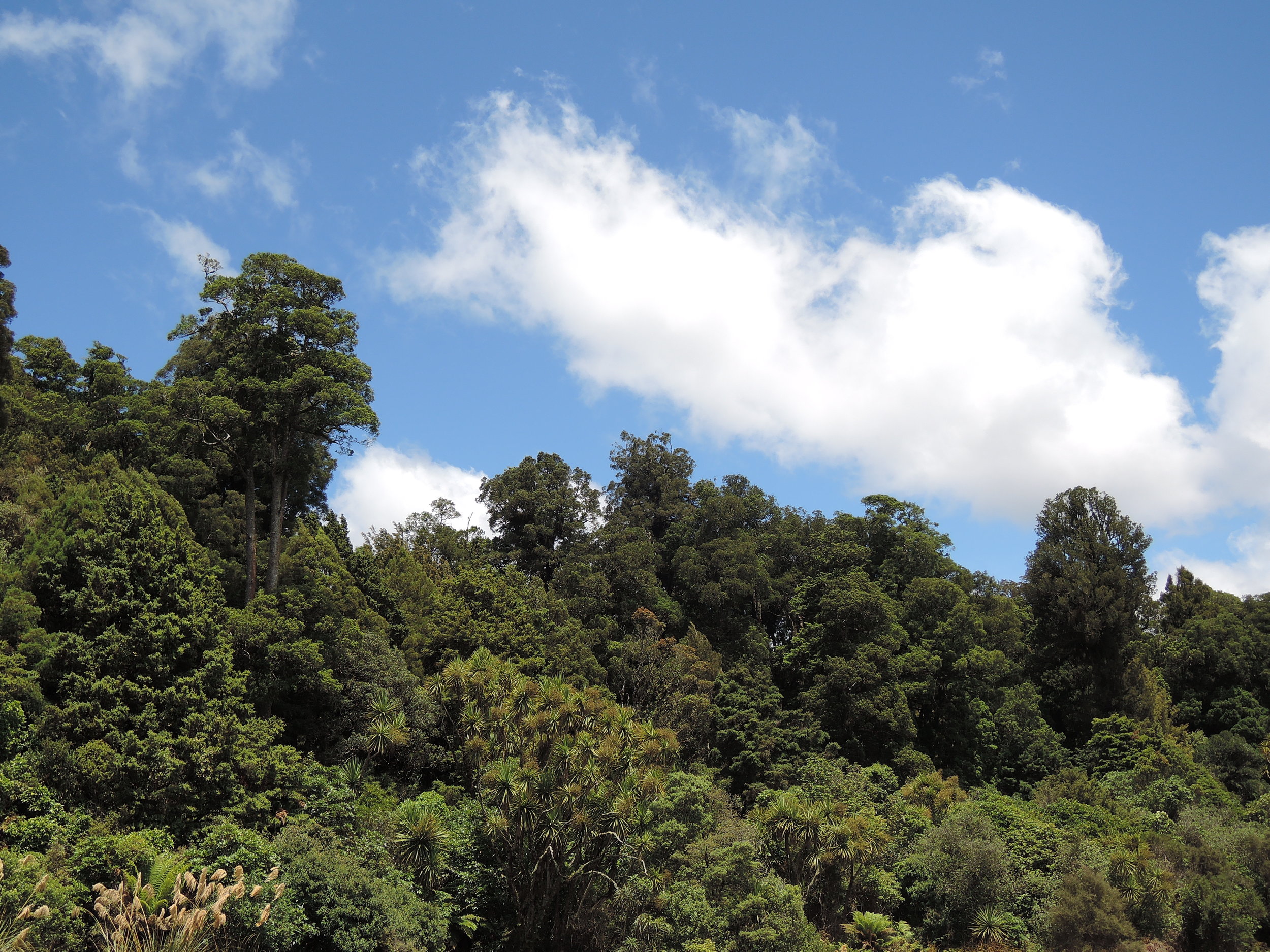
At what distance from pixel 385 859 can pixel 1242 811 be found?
30.5m

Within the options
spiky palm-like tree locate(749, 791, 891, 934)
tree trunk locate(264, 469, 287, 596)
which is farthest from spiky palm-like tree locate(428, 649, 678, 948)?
tree trunk locate(264, 469, 287, 596)

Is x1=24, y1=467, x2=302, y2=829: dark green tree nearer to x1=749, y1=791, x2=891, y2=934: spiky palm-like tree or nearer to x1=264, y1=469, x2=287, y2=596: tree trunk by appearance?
x1=264, y1=469, x2=287, y2=596: tree trunk

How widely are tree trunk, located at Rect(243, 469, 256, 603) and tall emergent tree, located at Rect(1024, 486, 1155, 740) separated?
1386 inches

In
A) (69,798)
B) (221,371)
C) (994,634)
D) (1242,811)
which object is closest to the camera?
(69,798)

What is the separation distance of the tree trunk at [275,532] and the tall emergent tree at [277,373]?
0.04 meters

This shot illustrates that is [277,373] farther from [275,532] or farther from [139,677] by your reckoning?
[139,677]

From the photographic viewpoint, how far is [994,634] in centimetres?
4353

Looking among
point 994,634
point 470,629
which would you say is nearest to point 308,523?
point 470,629

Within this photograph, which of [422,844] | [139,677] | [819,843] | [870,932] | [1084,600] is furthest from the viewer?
[1084,600]

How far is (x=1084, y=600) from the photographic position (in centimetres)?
4072

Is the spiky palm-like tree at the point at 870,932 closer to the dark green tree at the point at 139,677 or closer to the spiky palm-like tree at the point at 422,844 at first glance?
the spiky palm-like tree at the point at 422,844

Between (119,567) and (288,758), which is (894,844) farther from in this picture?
(119,567)

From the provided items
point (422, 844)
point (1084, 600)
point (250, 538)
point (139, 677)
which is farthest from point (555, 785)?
point (1084, 600)

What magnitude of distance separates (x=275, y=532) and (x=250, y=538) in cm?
118
